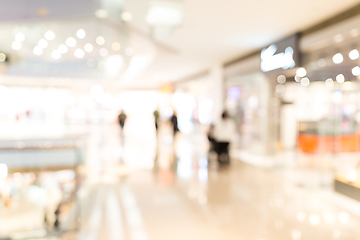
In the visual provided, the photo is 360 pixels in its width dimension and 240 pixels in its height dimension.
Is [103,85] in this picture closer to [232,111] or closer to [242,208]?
[232,111]

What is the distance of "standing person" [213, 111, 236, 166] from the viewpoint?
7262 millimetres

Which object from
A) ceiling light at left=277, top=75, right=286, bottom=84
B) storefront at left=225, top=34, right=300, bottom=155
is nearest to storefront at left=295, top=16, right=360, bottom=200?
ceiling light at left=277, top=75, right=286, bottom=84

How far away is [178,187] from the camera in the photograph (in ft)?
18.8

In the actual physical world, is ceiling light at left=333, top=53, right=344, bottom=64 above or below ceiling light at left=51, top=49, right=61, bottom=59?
below

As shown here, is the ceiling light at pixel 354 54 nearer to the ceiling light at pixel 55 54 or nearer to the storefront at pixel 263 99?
the storefront at pixel 263 99

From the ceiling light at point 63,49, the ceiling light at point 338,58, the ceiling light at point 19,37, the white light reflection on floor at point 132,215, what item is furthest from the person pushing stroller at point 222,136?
the ceiling light at point 19,37

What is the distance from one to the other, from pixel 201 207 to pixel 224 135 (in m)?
2.99

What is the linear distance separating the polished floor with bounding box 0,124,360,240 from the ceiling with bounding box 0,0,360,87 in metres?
2.37

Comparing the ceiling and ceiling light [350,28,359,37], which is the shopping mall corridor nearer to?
the ceiling

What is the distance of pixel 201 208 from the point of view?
4.55 meters

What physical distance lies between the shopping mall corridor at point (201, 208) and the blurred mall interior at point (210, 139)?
0.03 metres

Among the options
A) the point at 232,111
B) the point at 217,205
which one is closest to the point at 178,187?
the point at 217,205

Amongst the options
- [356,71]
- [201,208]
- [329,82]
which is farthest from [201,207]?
[329,82]

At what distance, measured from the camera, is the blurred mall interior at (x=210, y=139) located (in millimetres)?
3469
